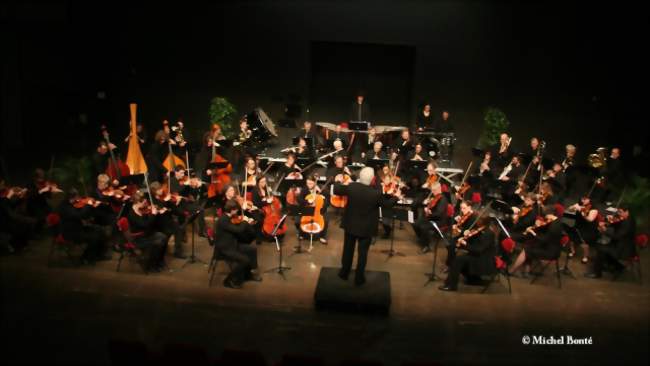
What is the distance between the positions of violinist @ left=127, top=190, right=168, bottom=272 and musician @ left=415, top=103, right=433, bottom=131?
7111mm

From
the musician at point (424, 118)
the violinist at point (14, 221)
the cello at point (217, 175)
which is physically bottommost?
the violinist at point (14, 221)

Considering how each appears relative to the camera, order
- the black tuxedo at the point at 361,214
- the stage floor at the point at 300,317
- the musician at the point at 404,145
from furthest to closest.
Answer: the musician at the point at 404,145, the black tuxedo at the point at 361,214, the stage floor at the point at 300,317

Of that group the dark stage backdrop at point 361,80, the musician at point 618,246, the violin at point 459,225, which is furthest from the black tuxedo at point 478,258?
the dark stage backdrop at point 361,80

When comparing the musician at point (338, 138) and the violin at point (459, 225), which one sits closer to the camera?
the violin at point (459, 225)

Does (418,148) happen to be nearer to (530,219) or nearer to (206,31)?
(530,219)

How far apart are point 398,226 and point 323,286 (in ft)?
11.8

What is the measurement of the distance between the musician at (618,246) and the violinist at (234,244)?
17.1 ft

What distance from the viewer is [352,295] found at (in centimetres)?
785

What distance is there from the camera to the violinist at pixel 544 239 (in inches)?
338

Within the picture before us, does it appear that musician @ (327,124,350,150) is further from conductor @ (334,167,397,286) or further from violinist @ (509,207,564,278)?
violinist @ (509,207,564,278)

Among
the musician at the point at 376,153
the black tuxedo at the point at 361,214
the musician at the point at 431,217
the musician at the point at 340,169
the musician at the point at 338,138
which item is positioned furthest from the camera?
the musician at the point at 338,138

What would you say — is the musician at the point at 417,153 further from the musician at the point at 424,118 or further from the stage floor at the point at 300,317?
the stage floor at the point at 300,317

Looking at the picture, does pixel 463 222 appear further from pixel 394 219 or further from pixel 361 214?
→ pixel 361 214

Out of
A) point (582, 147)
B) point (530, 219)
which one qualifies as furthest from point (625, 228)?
point (582, 147)
